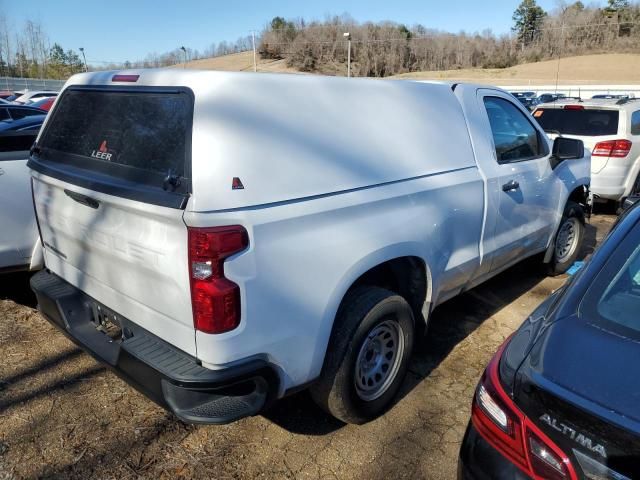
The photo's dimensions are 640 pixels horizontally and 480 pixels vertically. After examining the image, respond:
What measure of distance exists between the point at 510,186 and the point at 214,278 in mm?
2669

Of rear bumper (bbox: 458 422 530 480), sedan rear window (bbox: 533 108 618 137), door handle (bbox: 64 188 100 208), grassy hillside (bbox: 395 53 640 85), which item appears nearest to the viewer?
rear bumper (bbox: 458 422 530 480)

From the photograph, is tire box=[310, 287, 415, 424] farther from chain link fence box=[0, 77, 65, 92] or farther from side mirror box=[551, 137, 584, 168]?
chain link fence box=[0, 77, 65, 92]

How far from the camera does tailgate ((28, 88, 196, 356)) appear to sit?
2092mm

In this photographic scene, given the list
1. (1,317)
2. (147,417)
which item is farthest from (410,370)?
(1,317)

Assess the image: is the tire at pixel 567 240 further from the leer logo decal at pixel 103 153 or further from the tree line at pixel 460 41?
the tree line at pixel 460 41

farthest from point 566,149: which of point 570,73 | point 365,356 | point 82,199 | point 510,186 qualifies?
point 570,73

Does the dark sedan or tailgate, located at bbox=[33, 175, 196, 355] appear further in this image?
tailgate, located at bbox=[33, 175, 196, 355]

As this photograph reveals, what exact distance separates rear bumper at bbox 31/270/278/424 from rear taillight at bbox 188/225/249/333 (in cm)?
21

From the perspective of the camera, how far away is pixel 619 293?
190 cm

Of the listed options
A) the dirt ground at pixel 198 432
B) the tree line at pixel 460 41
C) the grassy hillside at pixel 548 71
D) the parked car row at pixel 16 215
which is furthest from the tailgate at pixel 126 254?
the tree line at pixel 460 41

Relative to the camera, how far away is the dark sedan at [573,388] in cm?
138

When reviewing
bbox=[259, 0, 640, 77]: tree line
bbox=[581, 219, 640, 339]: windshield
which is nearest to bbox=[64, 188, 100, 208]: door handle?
bbox=[581, 219, 640, 339]: windshield

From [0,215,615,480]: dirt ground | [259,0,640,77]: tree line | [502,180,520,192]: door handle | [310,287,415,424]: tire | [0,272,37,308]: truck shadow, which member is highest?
[259,0,640,77]: tree line

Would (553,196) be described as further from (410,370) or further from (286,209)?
(286,209)
